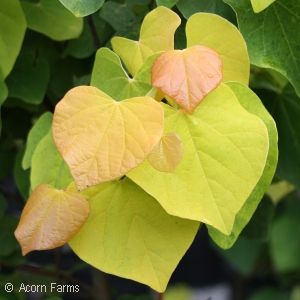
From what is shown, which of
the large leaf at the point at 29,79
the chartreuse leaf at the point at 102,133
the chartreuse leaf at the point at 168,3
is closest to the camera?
the chartreuse leaf at the point at 102,133

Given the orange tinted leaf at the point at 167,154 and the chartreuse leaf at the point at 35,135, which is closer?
the orange tinted leaf at the point at 167,154

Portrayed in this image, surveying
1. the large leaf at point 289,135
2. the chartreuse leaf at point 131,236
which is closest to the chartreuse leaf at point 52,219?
the chartreuse leaf at point 131,236

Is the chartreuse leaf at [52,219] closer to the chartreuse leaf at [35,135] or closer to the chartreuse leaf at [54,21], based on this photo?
A: the chartreuse leaf at [35,135]

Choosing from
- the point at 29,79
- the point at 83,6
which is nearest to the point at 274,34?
the point at 83,6

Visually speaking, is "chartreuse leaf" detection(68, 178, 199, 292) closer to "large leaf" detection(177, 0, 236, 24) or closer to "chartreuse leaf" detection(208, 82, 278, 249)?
"chartreuse leaf" detection(208, 82, 278, 249)

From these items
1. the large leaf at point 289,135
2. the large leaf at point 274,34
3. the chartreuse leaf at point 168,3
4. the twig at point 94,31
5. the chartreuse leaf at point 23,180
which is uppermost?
the chartreuse leaf at point 168,3

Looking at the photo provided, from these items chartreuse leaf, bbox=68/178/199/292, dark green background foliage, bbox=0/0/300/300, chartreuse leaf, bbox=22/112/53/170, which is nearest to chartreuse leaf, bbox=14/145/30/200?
dark green background foliage, bbox=0/0/300/300
